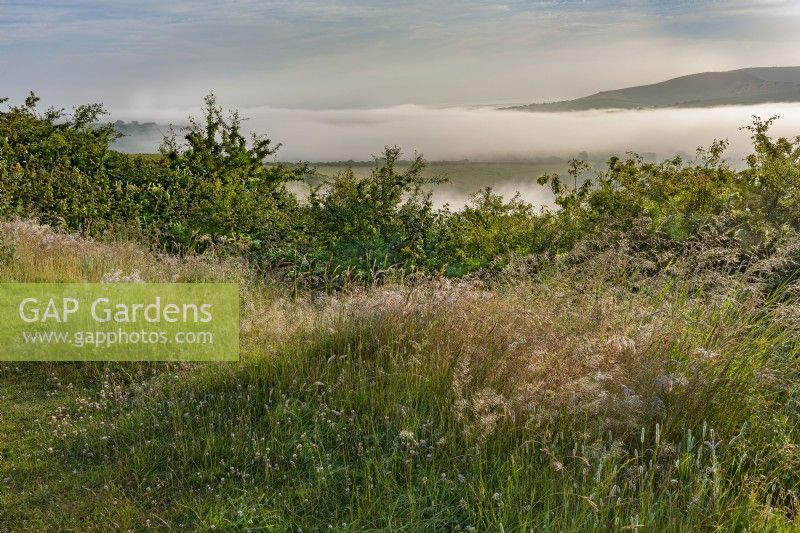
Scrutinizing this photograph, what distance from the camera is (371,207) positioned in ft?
32.1

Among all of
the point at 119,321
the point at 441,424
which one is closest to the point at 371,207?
the point at 119,321

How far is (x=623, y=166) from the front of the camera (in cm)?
1138

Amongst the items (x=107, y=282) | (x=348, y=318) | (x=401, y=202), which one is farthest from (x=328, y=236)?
(x=348, y=318)

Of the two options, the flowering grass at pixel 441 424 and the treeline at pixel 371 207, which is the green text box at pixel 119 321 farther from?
the treeline at pixel 371 207

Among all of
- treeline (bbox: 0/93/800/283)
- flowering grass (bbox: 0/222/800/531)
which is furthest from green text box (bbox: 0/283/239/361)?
treeline (bbox: 0/93/800/283)

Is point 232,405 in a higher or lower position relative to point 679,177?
lower

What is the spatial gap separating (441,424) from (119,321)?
3901 mm

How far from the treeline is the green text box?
1.06m

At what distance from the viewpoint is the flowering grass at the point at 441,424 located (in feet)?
12.3

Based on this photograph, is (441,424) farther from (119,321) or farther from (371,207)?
(371,207)

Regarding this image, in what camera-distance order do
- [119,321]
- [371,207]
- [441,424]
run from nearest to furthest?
1. [441,424]
2. [119,321]
3. [371,207]

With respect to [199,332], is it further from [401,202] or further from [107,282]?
[401,202]

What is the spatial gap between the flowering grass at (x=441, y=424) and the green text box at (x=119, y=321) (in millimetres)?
263

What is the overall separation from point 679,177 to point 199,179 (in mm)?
8025
